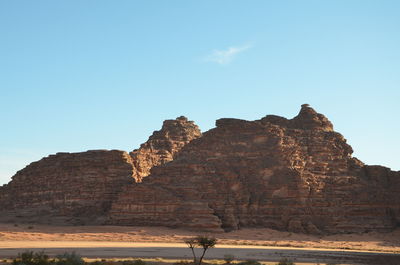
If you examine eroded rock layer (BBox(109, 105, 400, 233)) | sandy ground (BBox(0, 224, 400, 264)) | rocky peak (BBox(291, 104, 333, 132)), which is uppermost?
rocky peak (BBox(291, 104, 333, 132))

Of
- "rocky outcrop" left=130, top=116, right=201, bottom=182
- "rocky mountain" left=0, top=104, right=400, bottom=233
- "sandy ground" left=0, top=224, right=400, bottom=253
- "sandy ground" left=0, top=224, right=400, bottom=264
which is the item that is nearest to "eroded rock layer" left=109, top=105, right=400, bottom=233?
"rocky mountain" left=0, top=104, right=400, bottom=233

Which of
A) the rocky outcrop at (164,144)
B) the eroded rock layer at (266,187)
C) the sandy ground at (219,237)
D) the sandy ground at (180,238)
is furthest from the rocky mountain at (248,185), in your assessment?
the rocky outcrop at (164,144)

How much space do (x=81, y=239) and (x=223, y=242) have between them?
1341 centimetres

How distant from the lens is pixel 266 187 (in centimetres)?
6372

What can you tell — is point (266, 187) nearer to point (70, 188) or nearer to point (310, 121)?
point (310, 121)

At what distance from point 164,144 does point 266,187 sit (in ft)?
102

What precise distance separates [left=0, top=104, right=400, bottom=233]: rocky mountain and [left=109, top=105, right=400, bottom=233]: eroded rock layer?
12 cm

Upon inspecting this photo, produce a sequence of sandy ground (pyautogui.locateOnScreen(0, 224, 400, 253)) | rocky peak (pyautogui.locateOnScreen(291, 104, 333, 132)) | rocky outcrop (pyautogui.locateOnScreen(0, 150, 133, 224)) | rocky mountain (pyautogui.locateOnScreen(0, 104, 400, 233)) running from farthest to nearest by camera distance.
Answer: rocky peak (pyautogui.locateOnScreen(291, 104, 333, 132)) < rocky outcrop (pyautogui.locateOnScreen(0, 150, 133, 224)) < rocky mountain (pyautogui.locateOnScreen(0, 104, 400, 233)) < sandy ground (pyautogui.locateOnScreen(0, 224, 400, 253))

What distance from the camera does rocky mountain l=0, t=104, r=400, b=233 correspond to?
6084 centimetres

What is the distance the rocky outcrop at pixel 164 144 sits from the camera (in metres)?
82.7

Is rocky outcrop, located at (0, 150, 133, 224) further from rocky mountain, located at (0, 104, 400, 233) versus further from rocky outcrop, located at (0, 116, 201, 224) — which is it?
rocky mountain, located at (0, 104, 400, 233)

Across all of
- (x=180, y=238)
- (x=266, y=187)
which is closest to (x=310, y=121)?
(x=266, y=187)

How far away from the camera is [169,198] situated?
62312 mm

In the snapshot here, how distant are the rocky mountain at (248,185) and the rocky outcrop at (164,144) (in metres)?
6.52
